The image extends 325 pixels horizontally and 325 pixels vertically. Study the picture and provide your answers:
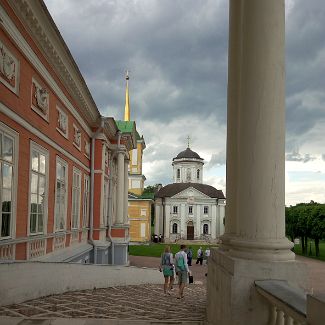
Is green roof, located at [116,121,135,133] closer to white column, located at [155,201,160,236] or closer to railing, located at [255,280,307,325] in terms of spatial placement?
railing, located at [255,280,307,325]

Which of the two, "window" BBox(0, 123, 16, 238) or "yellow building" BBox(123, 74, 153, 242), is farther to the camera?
"yellow building" BBox(123, 74, 153, 242)

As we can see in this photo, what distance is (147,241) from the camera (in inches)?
2170

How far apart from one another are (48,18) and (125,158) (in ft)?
49.5

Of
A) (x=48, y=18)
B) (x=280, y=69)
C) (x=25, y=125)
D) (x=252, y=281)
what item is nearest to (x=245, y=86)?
(x=280, y=69)

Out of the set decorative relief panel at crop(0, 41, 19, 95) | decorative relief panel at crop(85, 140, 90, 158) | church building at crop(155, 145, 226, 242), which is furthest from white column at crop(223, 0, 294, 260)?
church building at crop(155, 145, 226, 242)

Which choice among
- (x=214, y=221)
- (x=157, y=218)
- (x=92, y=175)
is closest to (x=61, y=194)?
(x=92, y=175)

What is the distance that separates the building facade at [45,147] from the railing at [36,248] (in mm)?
24

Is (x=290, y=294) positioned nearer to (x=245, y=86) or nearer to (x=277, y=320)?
(x=277, y=320)

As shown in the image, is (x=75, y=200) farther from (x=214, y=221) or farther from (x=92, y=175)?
(x=214, y=221)

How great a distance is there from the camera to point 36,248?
1002 cm

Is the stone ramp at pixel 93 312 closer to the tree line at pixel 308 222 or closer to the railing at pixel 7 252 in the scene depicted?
the railing at pixel 7 252

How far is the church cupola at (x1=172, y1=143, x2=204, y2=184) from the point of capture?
7169 centimetres

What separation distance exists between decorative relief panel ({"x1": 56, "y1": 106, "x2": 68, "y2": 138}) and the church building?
5329 cm

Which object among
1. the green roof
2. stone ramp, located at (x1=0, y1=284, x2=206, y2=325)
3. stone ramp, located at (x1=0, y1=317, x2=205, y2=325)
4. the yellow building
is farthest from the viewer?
the yellow building
